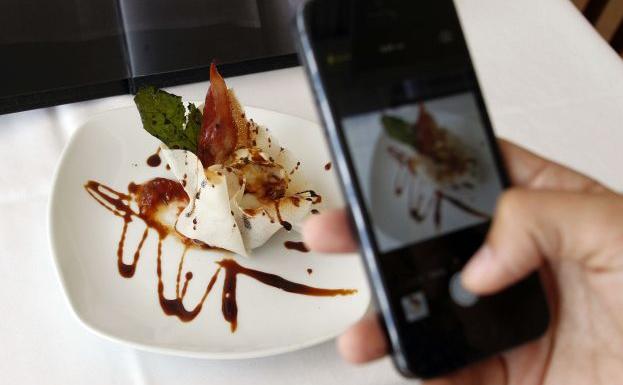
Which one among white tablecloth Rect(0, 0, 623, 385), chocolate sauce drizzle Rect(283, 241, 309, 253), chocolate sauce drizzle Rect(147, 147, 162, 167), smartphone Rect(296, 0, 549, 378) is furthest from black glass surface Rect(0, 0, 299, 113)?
smartphone Rect(296, 0, 549, 378)

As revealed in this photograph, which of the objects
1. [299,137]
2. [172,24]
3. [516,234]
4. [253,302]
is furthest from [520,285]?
[172,24]

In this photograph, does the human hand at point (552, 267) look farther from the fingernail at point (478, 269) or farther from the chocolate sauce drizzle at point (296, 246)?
the chocolate sauce drizzle at point (296, 246)

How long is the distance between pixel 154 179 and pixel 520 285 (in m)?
0.47

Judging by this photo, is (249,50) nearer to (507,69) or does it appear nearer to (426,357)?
(507,69)

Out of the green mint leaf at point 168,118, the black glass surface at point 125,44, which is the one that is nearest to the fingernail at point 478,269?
the green mint leaf at point 168,118

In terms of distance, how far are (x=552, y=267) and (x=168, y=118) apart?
1.39 ft

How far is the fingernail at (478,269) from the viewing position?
1.43 feet

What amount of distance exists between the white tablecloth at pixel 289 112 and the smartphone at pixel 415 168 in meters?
0.21

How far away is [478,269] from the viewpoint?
438mm

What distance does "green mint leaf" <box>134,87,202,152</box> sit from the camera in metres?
0.66

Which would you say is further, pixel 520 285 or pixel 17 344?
pixel 17 344

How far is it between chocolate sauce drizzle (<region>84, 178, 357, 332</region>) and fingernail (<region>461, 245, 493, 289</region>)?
23 centimetres

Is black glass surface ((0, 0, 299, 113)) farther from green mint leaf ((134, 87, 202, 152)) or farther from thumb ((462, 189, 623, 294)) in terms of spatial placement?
thumb ((462, 189, 623, 294))

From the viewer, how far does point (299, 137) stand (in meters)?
0.80
